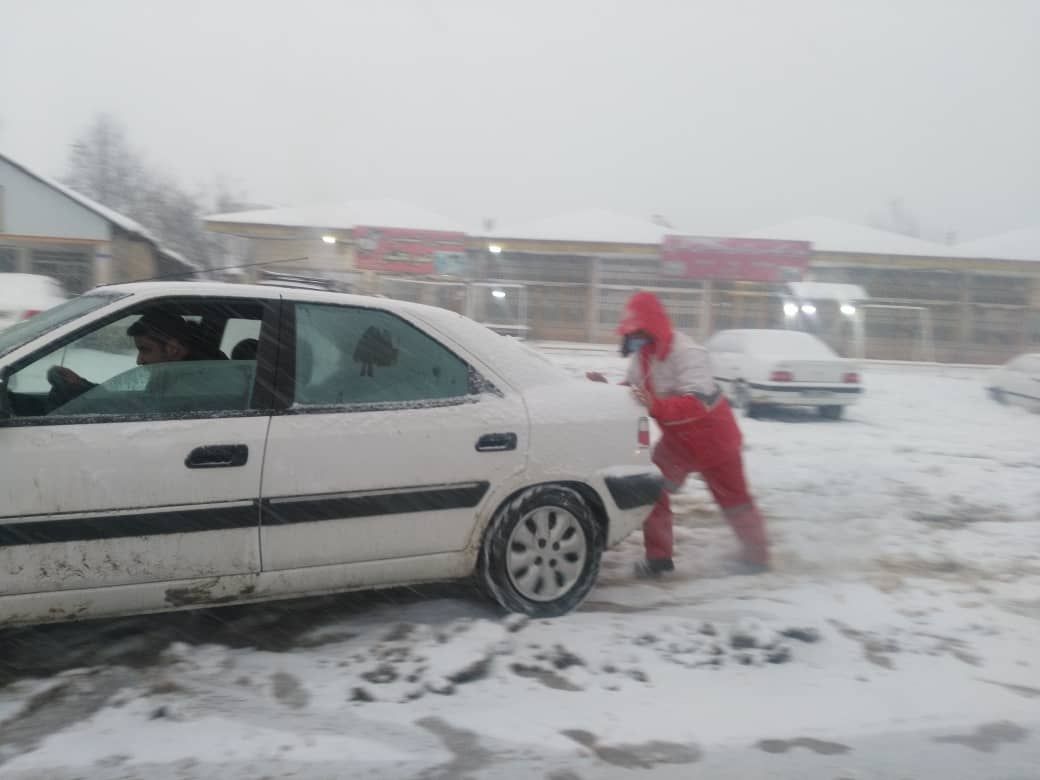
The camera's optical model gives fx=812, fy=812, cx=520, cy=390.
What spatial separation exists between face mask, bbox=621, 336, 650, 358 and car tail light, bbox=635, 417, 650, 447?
2.42ft

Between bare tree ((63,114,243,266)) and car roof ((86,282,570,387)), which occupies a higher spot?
bare tree ((63,114,243,266))

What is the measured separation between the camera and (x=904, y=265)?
2814 centimetres

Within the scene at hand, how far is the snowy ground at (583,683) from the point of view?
2689mm

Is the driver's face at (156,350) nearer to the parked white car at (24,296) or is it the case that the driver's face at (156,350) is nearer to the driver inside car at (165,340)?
the driver inside car at (165,340)

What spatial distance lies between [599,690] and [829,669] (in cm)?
104

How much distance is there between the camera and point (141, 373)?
331 centimetres

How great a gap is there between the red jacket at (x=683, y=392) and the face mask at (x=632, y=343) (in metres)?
0.03

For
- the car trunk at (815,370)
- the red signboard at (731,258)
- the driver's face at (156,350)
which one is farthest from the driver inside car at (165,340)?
the red signboard at (731,258)

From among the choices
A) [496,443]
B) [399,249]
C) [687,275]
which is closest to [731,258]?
[687,275]

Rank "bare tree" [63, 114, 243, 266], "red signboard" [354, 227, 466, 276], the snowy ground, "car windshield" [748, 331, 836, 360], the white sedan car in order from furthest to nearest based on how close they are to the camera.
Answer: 1. "bare tree" [63, 114, 243, 266]
2. "red signboard" [354, 227, 466, 276]
3. "car windshield" [748, 331, 836, 360]
4. the white sedan car
5. the snowy ground

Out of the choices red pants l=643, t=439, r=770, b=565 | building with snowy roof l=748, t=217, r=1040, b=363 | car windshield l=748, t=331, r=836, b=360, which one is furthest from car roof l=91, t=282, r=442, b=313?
building with snowy roof l=748, t=217, r=1040, b=363

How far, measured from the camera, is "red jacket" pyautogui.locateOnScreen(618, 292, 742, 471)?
460 cm

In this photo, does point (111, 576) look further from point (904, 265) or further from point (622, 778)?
point (904, 265)

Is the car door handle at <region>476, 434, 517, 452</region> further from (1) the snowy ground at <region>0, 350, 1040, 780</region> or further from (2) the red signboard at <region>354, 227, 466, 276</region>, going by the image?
(2) the red signboard at <region>354, 227, 466, 276</region>
